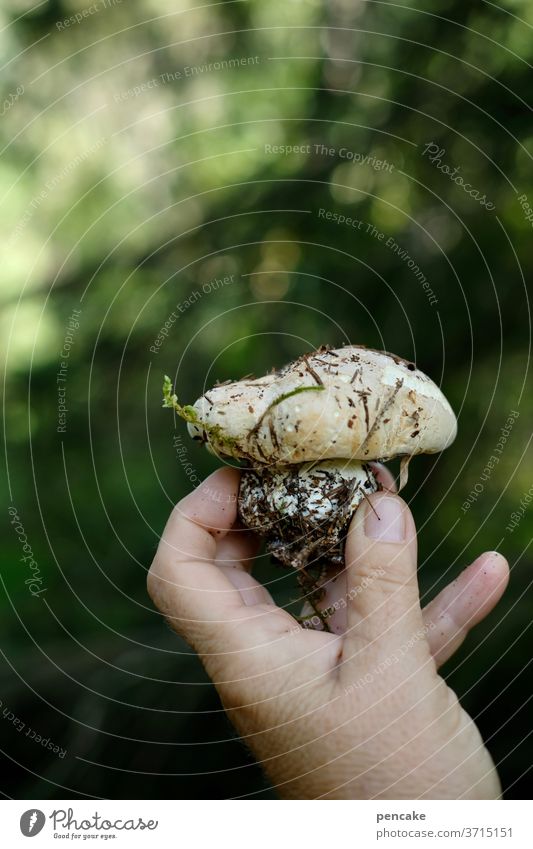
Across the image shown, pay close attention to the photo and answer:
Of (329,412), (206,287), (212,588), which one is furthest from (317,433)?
(206,287)

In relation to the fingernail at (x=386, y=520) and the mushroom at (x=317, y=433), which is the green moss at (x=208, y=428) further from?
the fingernail at (x=386, y=520)

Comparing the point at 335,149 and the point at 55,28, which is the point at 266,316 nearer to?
the point at 335,149

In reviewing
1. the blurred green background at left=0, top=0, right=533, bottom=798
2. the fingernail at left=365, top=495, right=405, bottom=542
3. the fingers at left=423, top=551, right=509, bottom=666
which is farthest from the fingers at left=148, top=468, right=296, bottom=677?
the blurred green background at left=0, top=0, right=533, bottom=798

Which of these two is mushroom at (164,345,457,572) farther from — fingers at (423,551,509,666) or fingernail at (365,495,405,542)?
fingers at (423,551,509,666)

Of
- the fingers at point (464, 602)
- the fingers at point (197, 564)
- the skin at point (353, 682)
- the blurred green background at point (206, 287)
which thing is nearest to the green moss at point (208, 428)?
the fingers at point (197, 564)

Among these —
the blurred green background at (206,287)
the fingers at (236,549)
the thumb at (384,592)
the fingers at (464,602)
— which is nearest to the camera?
the thumb at (384,592)

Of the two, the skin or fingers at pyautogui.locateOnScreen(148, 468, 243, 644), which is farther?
fingers at pyautogui.locateOnScreen(148, 468, 243, 644)
